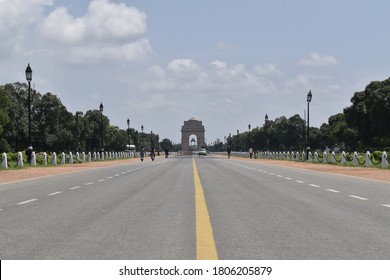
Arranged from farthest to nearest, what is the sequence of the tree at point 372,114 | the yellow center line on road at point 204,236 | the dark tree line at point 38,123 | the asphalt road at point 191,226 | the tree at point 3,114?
the dark tree line at point 38,123
the tree at point 372,114
the tree at point 3,114
the asphalt road at point 191,226
the yellow center line on road at point 204,236

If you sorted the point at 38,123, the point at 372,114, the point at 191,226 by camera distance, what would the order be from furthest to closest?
the point at 38,123 < the point at 372,114 < the point at 191,226

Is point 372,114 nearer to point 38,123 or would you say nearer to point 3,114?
point 3,114

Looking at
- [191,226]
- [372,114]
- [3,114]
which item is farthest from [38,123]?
[191,226]

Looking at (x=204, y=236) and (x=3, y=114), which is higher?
(x=3, y=114)

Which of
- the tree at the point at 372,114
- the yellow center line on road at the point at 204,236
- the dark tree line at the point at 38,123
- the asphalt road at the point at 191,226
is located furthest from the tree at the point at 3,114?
the yellow center line on road at the point at 204,236

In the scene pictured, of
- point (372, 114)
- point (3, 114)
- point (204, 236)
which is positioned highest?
point (3, 114)

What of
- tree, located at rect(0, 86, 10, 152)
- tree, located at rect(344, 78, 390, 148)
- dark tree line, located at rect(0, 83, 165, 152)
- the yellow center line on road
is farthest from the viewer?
dark tree line, located at rect(0, 83, 165, 152)

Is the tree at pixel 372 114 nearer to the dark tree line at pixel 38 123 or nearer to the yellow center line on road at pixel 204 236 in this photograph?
the dark tree line at pixel 38 123

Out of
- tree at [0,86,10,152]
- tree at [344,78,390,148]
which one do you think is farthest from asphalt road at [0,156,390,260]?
tree at [344,78,390,148]

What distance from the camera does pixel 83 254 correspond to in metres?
7.53

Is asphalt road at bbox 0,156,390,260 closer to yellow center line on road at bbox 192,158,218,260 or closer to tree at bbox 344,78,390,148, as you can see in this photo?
yellow center line on road at bbox 192,158,218,260

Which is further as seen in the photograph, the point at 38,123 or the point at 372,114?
the point at 38,123

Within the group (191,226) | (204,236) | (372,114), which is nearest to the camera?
(204,236)

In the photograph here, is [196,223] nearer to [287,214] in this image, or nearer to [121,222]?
[121,222]
